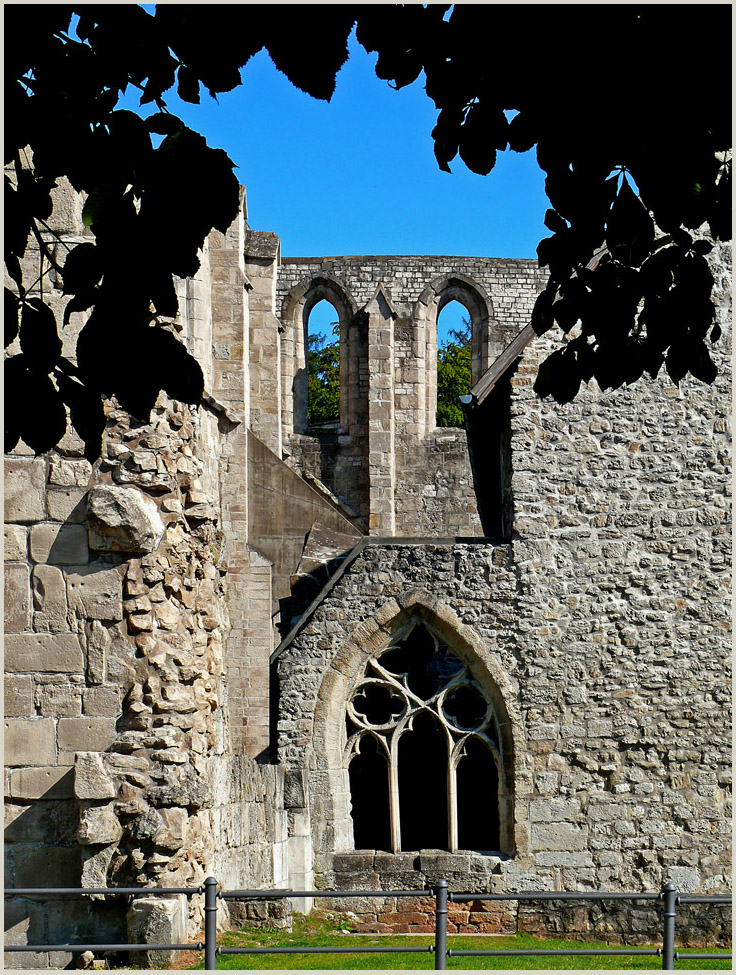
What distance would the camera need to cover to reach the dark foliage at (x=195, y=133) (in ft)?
10.1

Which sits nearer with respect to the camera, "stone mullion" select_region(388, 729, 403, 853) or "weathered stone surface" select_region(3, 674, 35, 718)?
"weathered stone surface" select_region(3, 674, 35, 718)

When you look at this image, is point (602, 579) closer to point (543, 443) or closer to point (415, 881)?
point (543, 443)

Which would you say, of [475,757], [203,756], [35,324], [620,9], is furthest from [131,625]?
[475,757]

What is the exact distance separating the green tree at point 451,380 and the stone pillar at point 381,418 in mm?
6589

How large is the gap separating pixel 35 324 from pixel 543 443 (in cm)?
886

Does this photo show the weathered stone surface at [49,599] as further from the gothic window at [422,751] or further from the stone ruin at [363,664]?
the gothic window at [422,751]

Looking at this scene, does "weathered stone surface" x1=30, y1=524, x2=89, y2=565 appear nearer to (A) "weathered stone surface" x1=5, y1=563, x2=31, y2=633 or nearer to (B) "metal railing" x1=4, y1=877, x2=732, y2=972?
(A) "weathered stone surface" x1=5, y1=563, x2=31, y2=633

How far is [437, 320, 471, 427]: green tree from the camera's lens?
2900 cm

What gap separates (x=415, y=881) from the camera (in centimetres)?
A: 1091

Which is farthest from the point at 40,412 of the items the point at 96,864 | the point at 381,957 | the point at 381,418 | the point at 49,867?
the point at 381,418

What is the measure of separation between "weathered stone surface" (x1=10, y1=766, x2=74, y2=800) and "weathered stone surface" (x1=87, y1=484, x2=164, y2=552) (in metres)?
1.23

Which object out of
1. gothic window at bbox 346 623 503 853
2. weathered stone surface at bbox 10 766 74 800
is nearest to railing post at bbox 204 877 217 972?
weathered stone surface at bbox 10 766 74 800

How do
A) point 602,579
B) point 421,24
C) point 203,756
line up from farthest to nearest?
point 602,579, point 203,756, point 421,24

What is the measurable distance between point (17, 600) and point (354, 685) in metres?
5.64
